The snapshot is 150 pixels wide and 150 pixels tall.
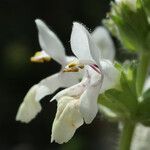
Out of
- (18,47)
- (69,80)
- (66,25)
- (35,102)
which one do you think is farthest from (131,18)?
(66,25)

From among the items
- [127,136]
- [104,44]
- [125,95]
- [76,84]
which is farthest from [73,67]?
[104,44]

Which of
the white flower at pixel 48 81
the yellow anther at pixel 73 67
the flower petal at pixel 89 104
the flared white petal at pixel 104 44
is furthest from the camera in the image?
the flared white petal at pixel 104 44

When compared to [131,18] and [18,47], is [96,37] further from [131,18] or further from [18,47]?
[18,47]

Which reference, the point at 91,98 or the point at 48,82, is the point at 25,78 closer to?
the point at 48,82

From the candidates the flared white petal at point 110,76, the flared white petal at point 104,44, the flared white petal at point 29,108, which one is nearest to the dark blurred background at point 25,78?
the flared white petal at point 104,44

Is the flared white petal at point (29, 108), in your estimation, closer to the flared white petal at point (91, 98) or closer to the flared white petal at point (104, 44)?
the flared white petal at point (91, 98)

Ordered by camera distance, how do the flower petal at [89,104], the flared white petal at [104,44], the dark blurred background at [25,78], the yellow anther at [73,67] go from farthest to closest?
the dark blurred background at [25,78], the flared white petal at [104,44], the yellow anther at [73,67], the flower petal at [89,104]

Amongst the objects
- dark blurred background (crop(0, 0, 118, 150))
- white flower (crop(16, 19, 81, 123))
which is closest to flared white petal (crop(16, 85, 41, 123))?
white flower (crop(16, 19, 81, 123))
